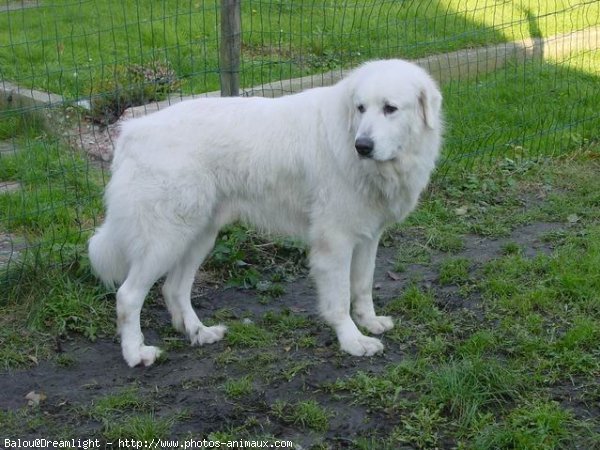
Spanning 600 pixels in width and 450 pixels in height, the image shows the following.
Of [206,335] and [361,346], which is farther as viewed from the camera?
[206,335]

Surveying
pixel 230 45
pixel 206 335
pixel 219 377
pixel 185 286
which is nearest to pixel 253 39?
pixel 230 45

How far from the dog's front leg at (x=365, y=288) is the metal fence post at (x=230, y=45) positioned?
1.61 m

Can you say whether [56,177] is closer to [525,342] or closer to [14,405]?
[14,405]

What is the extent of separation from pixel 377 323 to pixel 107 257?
1438 millimetres

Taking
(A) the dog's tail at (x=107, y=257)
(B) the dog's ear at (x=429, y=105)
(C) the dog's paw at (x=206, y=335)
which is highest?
(B) the dog's ear at (x=429, y=105)

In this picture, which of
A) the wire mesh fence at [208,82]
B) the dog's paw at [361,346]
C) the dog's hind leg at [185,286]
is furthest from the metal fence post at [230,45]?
the dog's paw at [361,346]

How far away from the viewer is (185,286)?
4.43 metres

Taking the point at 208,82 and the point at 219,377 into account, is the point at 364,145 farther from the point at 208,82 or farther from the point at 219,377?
the point at 208,82

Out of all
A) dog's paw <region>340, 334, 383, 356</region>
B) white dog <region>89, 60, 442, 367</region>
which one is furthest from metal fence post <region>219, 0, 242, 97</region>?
dog's paw <region>340, 334, 383, 356</region>

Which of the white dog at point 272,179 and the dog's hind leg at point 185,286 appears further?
the dog's hind leg at point 185,286

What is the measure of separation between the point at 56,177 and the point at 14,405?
8.58 ft

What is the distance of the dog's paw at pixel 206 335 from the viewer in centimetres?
430

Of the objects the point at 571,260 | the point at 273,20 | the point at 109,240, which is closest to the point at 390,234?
the point at 571,260

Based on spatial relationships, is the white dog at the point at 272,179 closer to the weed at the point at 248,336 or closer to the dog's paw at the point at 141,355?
the dog's paw at the point at 141,355
